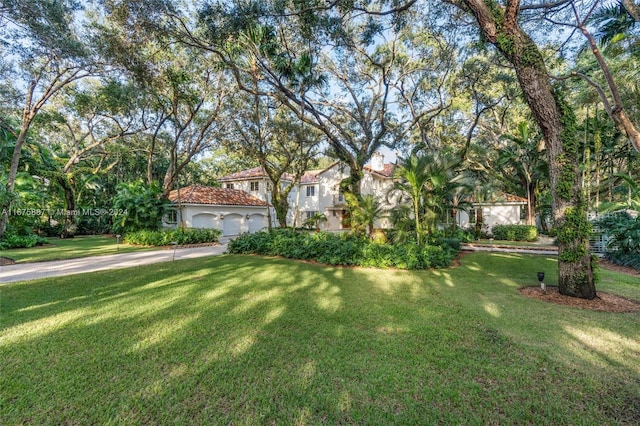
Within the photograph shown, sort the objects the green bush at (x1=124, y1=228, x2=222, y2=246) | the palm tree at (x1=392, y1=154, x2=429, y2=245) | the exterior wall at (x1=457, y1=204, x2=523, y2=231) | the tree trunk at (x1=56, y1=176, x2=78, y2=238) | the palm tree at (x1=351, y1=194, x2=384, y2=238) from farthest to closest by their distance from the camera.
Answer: the exterior wall at (x1=457, y1=204, x2=523, y2=231)
the tree trunk at (x1=56, y1=176, x2=78, y2=238)
the green bush at (x1=124, y1=228, x2=222, y2=246)
the palm tree at (x1=351, y1=194, x2=384, y2=238)
the palm tree at (x1=392, y1=154, x2=429, y2=245)

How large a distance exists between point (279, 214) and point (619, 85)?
20.8 metres

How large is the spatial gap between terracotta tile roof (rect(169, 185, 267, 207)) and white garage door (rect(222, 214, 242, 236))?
1193 mm

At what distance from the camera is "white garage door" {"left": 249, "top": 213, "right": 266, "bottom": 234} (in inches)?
979

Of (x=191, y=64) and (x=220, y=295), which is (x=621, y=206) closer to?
(x=220, y=295)

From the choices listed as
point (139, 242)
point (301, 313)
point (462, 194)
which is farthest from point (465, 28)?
point (139, 242)

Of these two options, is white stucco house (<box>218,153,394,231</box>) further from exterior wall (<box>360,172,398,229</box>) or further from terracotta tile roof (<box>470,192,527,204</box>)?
terracotta tile roof (<box>470,192,527,204</box>)

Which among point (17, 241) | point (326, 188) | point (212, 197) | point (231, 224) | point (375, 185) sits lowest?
point (17, 241)

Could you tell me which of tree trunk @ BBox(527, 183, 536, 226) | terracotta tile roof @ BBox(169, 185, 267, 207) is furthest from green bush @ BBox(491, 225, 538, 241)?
terracotta tile roof @ BBox(169, 185, 267, 207)

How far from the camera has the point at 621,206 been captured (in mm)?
9633

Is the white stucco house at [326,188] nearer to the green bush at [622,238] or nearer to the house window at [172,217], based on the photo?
the house window at [172,217]

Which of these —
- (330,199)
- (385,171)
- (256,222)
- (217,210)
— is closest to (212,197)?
(217,210)

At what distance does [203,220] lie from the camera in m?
21.0

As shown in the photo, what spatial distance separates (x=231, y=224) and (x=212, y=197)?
2.73 meters

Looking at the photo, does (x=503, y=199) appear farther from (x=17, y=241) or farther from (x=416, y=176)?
(x=17, y=241)
